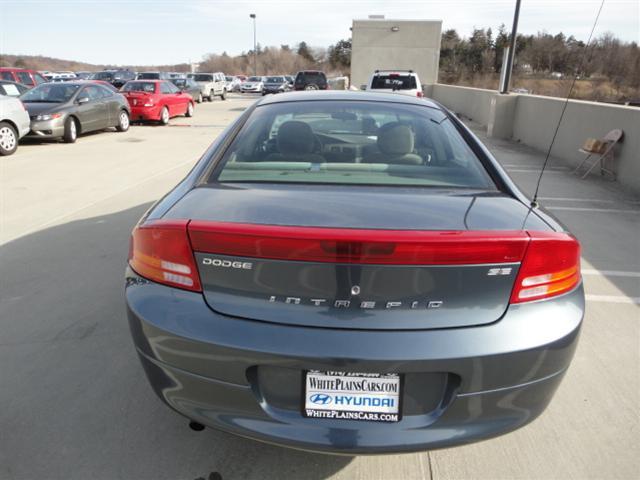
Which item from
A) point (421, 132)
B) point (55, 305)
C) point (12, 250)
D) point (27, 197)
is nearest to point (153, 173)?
point (27, 197)

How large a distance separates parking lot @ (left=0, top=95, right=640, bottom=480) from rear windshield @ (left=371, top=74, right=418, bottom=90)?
9.96 m

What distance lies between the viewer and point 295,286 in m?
1.80

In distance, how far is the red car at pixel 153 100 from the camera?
1722cm

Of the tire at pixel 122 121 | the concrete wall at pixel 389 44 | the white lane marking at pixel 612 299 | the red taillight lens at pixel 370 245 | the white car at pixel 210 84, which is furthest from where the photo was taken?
the white car at pixel 210 84

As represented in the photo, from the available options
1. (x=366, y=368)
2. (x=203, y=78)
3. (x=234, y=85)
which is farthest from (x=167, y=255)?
(x=234, y=85)

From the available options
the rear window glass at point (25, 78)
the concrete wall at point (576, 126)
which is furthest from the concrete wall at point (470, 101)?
the rear window glass at point (25, 78)

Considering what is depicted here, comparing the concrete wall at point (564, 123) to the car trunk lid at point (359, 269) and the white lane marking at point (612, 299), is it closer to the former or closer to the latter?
→ the white lane marking at point (612, 299)

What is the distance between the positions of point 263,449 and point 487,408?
1.12 meters

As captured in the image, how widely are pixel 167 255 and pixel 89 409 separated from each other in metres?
1.27

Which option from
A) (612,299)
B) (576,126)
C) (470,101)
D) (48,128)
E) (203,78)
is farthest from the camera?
(203,78)

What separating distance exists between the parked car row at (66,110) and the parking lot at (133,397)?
607cm

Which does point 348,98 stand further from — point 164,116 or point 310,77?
point 310,77

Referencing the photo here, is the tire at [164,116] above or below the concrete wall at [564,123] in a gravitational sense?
below

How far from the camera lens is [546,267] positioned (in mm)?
1897
